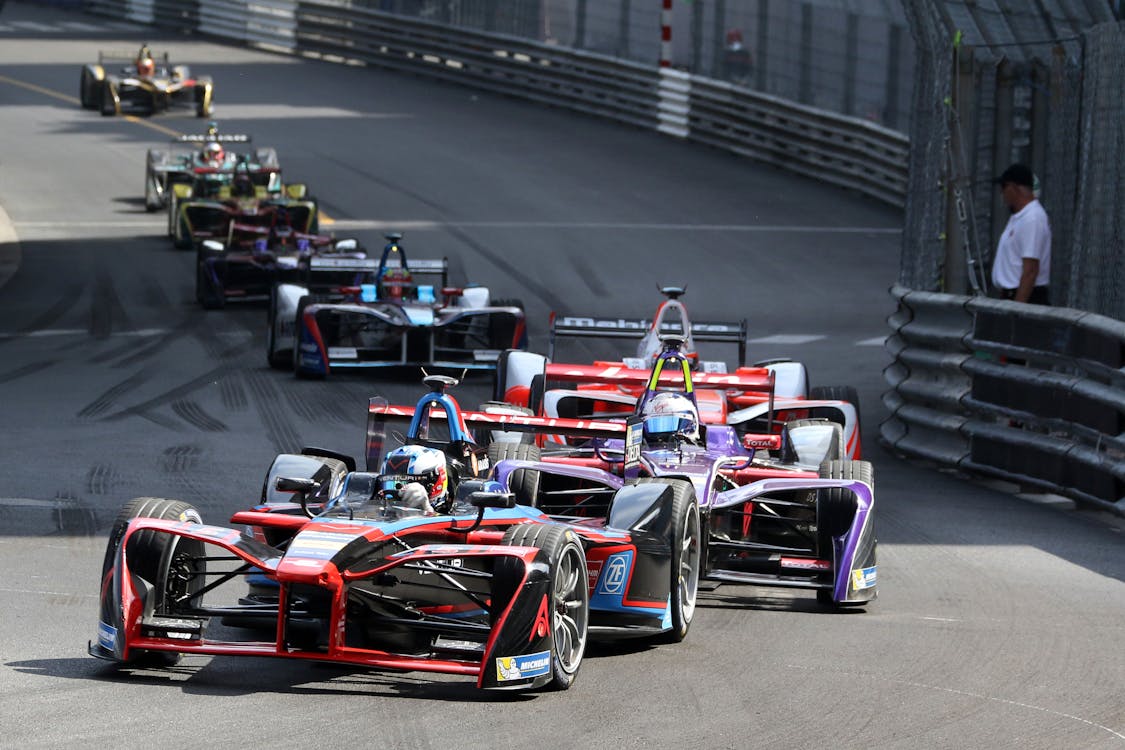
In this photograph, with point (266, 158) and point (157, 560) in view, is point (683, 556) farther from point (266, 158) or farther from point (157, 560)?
point (266, 158)

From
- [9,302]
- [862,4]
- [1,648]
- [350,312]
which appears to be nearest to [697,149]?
[862,4]

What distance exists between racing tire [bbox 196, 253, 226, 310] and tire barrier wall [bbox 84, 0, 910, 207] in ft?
37.0

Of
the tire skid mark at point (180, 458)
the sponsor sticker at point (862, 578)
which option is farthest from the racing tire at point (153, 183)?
the sponsor sticker at point (862, 578)

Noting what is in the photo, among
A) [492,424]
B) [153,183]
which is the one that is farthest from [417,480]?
[153,183]

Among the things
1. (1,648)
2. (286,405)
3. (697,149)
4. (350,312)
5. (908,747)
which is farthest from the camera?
(697,149)

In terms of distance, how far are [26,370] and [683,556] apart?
10.7 metres

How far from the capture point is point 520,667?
765 centimetres

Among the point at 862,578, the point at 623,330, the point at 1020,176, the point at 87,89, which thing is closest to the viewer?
the point at 862,578

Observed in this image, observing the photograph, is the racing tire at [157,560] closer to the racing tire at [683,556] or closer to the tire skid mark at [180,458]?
the racing tire at [683,556]

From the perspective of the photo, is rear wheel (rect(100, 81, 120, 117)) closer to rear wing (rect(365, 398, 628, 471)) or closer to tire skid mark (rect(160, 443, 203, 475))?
tire skid mark (rect(160, 443, 203, 475))

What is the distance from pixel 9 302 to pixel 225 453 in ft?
31.1

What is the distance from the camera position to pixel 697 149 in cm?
3497

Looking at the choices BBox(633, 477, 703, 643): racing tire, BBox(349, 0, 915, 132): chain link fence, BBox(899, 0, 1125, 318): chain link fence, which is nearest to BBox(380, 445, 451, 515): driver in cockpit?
BBox(633, 477, 703, 643): racing tire

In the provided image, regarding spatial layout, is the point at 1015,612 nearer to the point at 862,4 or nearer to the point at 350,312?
the point at 350,312
